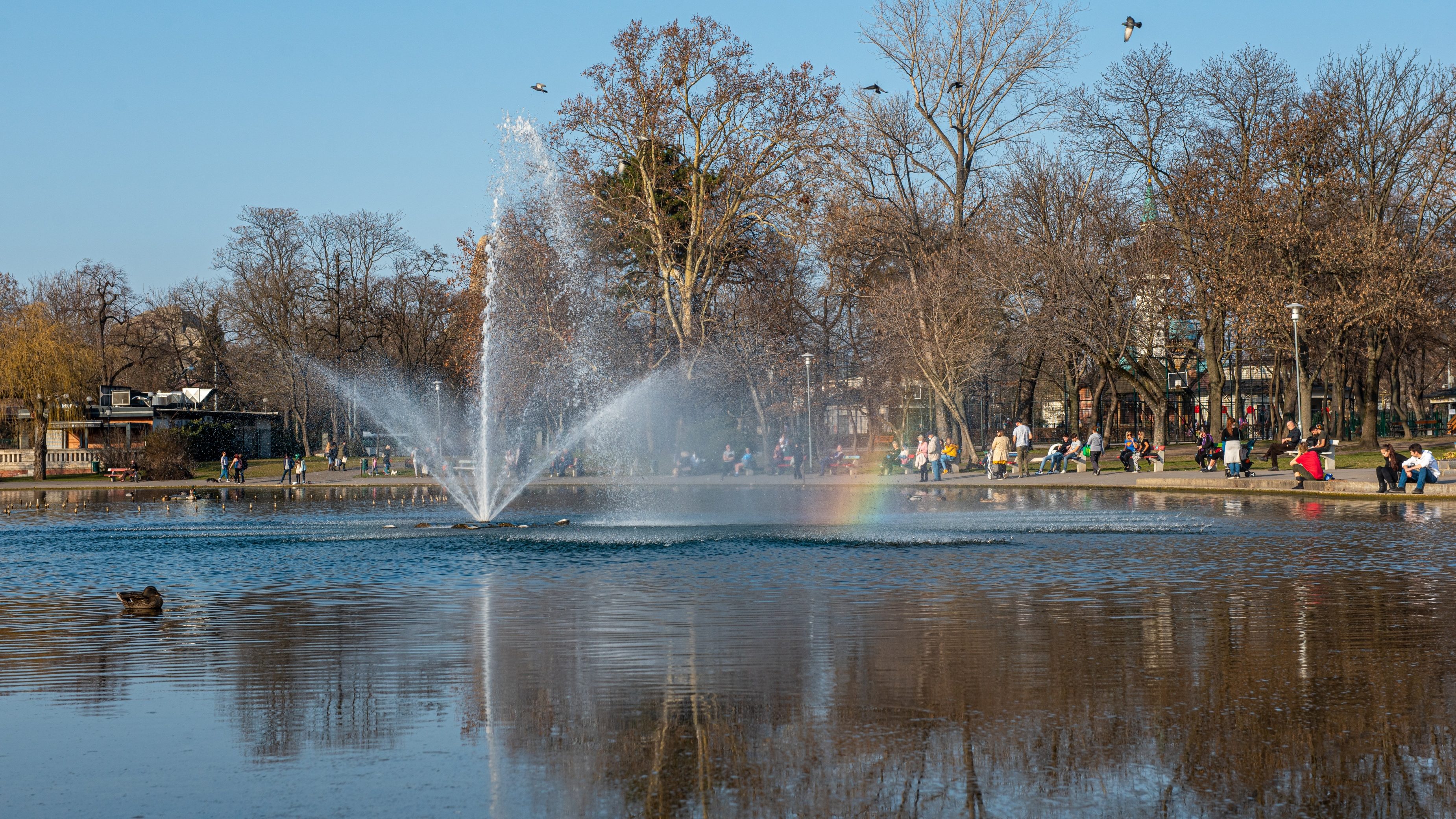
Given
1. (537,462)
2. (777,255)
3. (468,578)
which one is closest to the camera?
(468,578)

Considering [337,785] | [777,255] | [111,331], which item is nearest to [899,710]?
[337,785]

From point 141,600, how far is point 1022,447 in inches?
1327

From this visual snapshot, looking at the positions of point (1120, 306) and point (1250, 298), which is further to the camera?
point (1120, 306)

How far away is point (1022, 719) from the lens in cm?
723

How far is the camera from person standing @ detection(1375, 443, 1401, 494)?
93.2 ft

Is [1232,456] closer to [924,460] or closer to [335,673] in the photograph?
[924,460]

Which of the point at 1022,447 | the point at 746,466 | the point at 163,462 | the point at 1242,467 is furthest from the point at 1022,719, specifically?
the point at 163,462

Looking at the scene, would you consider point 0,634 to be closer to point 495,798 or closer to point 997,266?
point 495,798

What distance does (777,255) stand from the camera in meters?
53.7

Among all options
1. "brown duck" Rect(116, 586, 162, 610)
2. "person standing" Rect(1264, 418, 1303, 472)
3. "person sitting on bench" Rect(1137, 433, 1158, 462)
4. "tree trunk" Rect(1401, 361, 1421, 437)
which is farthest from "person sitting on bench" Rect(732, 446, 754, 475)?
"brown duck" Rect(116, 586, 162, 610)

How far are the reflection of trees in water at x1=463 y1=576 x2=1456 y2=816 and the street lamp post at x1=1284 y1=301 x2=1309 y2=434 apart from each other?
27.9m

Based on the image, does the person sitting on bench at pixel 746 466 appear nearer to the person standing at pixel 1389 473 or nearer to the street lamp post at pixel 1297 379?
the street lamp post at pixel 1297 379

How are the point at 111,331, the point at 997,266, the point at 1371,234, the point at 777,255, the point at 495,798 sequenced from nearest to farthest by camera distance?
1. the point at 495,798
2. the point at 1371,234
3. the point at 997,266
4. the point at 777,255
5. the point at 111,331

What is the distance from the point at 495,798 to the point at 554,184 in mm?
45505
